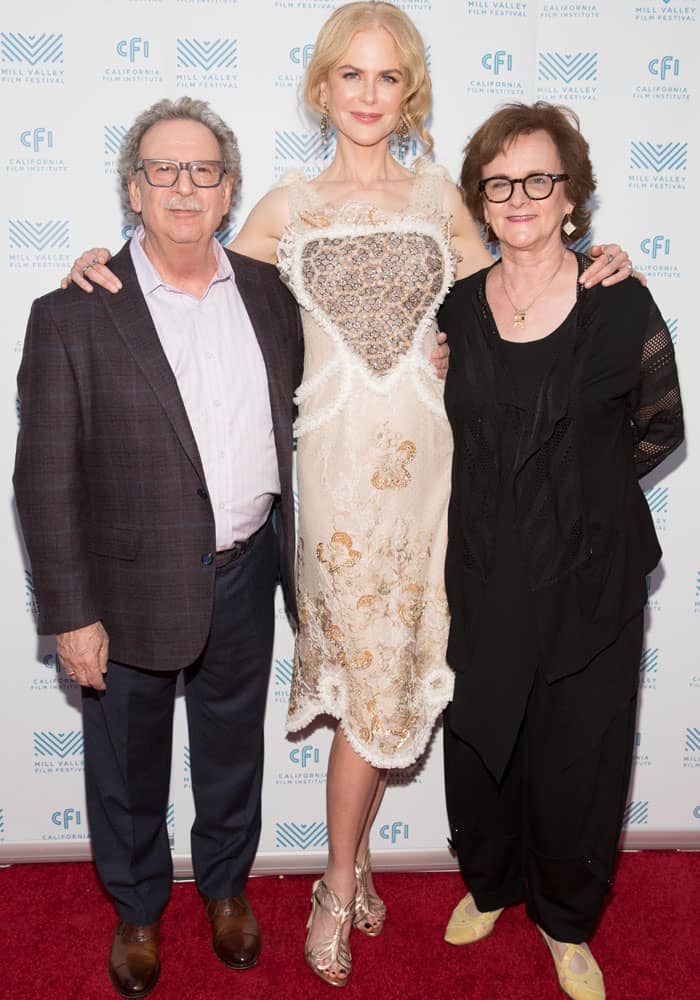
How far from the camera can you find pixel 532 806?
2414mm

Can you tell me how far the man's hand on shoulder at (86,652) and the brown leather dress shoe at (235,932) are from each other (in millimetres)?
842

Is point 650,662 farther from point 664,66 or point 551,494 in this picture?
point 664,66

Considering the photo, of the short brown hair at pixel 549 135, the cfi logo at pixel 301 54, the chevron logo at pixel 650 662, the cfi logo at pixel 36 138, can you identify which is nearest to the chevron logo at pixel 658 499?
the chevron logo at pixel 650 662

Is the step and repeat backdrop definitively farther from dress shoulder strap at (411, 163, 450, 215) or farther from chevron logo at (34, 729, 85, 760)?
dress shoulder strap at (411, 163, 450, 215)

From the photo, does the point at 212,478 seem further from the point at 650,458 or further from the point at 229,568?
the point at 650,458

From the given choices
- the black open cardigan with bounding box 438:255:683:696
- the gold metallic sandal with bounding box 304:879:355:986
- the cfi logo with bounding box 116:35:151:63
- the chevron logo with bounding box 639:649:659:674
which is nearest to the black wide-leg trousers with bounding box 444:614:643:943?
the black open cardigan with bounding box 438:255:683:696

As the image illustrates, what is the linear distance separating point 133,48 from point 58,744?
2.10 metres

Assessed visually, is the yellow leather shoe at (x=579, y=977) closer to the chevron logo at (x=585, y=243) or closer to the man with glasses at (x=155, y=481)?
the man with glasses at (x=155, y=481)

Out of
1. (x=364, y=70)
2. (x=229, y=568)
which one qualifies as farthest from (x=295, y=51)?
(x=229, y=568)

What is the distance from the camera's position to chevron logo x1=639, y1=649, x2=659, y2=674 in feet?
9.96

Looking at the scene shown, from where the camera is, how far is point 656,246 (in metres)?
2.76

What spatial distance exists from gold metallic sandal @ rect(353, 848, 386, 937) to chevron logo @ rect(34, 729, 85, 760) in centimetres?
98

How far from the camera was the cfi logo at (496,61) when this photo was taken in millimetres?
2621

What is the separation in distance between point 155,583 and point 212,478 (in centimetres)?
28
